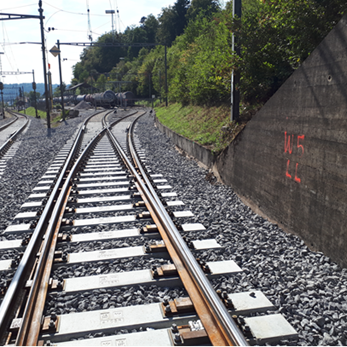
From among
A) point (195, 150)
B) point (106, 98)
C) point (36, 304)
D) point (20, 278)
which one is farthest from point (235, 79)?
point (106, 98)

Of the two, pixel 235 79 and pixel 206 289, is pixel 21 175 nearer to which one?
pixel 235 79

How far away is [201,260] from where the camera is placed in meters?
4.16

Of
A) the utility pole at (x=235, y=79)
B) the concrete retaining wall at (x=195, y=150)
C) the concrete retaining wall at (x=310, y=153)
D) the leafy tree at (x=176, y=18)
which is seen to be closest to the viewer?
the concrete retaining wall at (x=310, y=153)

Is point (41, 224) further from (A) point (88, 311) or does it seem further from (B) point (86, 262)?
(A) point (88, 311)

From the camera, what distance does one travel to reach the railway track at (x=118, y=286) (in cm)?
288

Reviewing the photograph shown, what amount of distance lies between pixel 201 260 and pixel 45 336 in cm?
197

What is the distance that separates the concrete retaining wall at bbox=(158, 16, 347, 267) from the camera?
399 centimetres

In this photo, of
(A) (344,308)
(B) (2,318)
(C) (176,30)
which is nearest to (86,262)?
(B) (2,318)

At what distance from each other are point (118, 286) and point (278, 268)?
192cm

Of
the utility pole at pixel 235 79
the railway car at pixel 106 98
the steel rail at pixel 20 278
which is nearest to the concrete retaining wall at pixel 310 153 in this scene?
the utility pole at pixel 235 79

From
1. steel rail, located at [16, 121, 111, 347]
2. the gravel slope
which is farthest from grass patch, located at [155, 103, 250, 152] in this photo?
steel rail, located at [16, 121, 111, 347]

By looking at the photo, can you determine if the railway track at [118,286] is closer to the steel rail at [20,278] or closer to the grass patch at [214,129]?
the steel rail at [20,278]

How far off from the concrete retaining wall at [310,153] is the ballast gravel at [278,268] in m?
0.27

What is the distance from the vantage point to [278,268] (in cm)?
406
